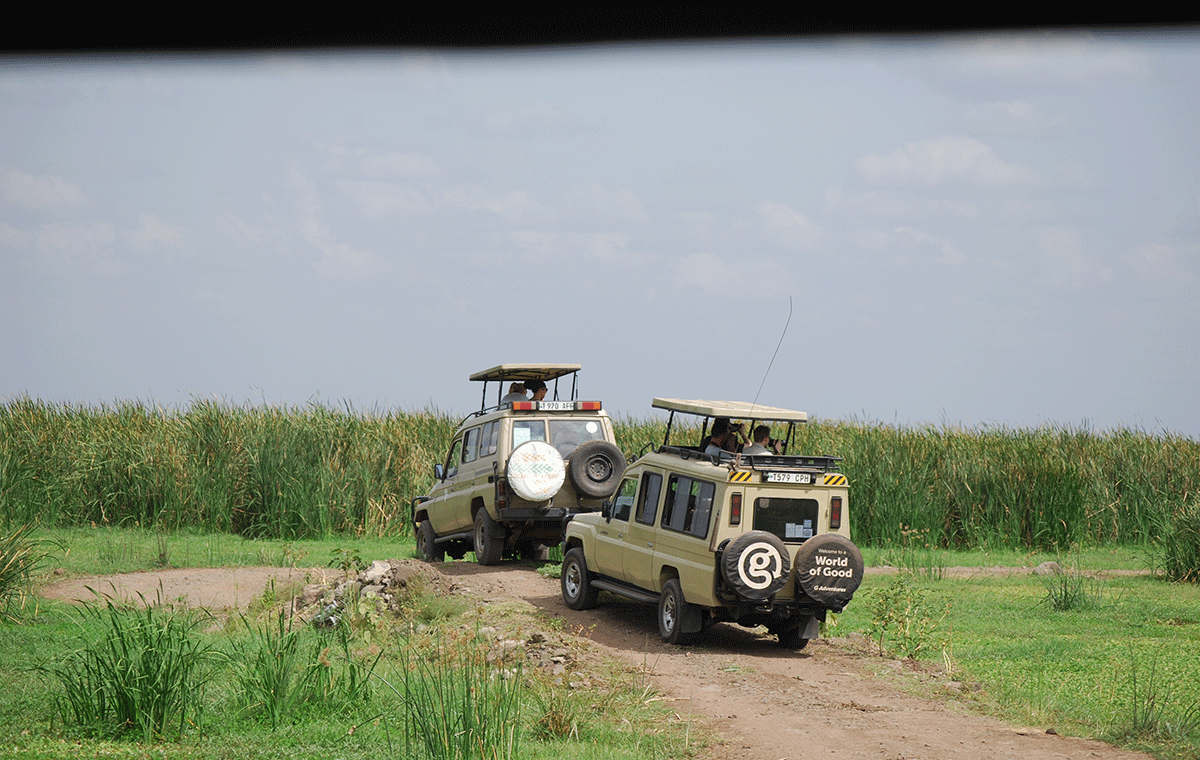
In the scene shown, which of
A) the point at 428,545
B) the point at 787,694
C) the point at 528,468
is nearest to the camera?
the point at 787,694

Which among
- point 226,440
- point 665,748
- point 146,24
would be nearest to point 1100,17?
point 146,24

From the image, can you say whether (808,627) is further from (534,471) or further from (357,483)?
(357,483)

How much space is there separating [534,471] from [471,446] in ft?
7.62

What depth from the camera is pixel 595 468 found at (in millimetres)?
16250

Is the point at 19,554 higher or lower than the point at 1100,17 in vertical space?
lower

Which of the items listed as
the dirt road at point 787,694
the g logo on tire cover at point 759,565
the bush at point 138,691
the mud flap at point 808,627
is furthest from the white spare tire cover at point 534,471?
the bush at point 138,691

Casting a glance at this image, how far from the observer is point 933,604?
608 inches

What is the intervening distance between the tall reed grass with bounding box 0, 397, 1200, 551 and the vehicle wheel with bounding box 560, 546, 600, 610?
10523mm

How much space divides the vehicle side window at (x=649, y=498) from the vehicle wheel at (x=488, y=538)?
4449 mm

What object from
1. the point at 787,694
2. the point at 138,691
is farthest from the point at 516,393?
the point at 138,691

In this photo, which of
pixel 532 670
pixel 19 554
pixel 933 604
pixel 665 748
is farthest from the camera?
pixel 933 604

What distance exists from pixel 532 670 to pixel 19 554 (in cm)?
730

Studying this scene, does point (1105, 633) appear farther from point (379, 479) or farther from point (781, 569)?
point (379, 479)

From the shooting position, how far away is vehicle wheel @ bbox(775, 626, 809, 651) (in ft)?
39.7
